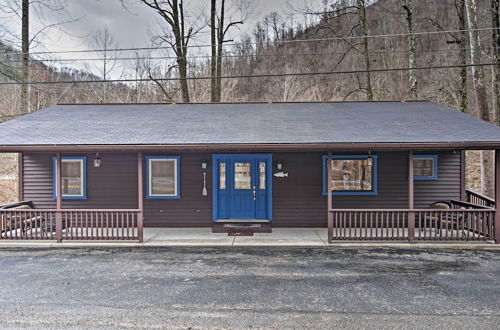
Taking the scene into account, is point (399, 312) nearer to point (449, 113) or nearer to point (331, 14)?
point (449, 113)

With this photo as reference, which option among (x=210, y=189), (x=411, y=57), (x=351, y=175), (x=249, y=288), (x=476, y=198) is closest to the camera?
(x=249, y=288)

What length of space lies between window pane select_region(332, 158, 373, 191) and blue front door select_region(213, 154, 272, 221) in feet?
5.97

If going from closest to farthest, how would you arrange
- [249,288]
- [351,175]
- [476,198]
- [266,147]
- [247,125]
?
1. [249,288]
2. [266,147]
3. [247,125]
4. [351,175]
5. [476,198]

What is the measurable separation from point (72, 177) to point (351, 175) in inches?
303

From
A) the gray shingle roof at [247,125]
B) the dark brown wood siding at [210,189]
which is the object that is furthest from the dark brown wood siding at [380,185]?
the gray shingle roof at [247,125]

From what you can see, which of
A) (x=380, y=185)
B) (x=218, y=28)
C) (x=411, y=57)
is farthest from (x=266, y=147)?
(x=218, y=28)

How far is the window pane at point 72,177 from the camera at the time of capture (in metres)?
9.27

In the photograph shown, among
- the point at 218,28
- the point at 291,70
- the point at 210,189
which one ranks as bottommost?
the point at 210,189

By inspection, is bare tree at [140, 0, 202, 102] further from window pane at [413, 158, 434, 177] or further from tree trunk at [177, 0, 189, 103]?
window pane at [413, 158, 434, 177]

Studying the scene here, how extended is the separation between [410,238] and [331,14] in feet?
40.0

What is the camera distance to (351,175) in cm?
912

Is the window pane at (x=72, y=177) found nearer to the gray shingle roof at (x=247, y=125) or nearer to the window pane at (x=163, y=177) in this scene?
the gray shingle roof at (x=247, y=125)

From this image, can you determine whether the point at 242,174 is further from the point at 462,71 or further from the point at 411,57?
the point at 462,71

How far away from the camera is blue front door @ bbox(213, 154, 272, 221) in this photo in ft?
30.0
